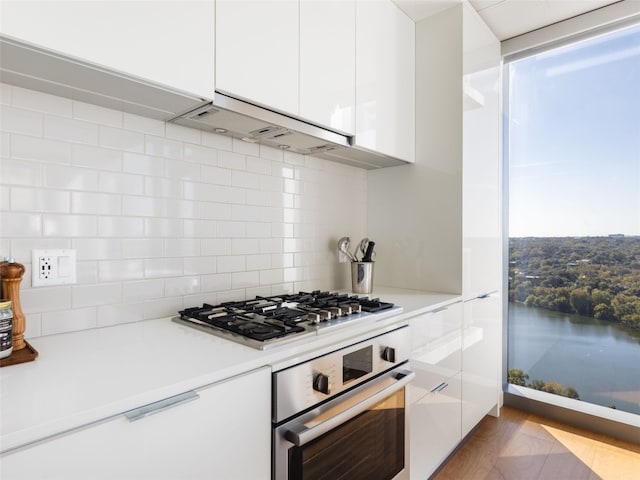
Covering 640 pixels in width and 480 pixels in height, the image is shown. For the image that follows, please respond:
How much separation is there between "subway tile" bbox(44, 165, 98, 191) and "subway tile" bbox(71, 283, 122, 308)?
1.08 ft

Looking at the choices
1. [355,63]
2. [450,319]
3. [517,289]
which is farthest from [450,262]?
[355,63]

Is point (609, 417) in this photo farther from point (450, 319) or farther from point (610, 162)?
point (610, 162)

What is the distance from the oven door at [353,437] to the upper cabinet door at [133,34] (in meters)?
1.07

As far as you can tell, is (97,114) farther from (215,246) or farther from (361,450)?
(361,450)

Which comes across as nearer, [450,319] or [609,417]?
[450,319]

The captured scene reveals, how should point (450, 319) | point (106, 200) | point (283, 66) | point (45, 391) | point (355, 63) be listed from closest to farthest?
point (45, 391) < point (106, 200) < point (283, 66) < point (355, 63) < point (450, 319)

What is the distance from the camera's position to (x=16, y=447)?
2.15ft

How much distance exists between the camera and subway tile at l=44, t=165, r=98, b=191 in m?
1.23

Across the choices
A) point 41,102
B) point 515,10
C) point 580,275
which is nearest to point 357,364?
point 41,102

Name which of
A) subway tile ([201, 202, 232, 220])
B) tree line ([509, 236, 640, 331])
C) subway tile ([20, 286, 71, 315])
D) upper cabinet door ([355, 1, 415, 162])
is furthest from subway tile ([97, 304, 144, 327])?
tree line ([509, 236, 640, 331])

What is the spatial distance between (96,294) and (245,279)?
0.63 m

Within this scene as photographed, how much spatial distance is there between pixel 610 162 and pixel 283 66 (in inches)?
79.7

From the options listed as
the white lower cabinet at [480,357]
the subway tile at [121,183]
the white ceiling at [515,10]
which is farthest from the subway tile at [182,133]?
the white lower cabinet at [480,357]

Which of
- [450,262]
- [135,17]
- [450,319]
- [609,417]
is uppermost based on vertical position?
[135,17]
